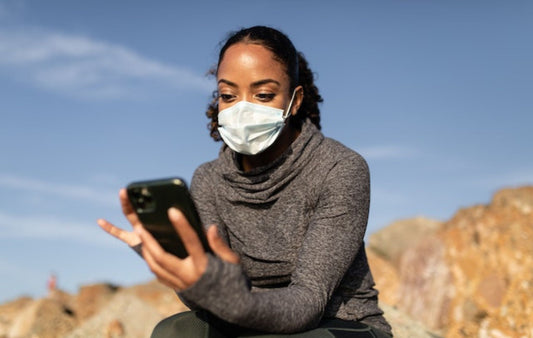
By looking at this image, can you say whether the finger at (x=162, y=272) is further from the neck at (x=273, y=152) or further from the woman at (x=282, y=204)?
the neck at (x=273, y=152)

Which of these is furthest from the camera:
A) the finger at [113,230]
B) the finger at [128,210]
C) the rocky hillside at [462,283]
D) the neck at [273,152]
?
the rocky hillside at [462,283]

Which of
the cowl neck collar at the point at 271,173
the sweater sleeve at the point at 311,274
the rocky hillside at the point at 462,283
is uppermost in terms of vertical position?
the cowl neck collar at the point at 271,173

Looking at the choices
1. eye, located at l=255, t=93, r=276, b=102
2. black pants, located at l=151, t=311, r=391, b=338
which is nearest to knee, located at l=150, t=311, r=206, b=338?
black pants, located at l=151, t=311, r=391, b=338

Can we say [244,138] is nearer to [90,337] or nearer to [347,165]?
[347,165]

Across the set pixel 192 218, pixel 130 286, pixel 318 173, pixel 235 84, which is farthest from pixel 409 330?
pixel 130 286

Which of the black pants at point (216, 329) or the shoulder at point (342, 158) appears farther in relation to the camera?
the shoulder at point (342, 158)

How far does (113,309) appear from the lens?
8797 millimetres

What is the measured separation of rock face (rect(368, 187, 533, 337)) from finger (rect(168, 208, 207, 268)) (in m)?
4.20

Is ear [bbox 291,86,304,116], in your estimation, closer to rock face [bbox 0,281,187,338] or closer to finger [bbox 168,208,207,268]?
finger [bbox 168,208,207,268]

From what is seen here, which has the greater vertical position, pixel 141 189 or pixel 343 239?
pixel 141 189

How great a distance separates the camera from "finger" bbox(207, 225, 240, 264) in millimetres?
2080

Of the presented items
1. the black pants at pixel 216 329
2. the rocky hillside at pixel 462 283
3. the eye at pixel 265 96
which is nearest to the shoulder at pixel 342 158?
the eye at pixel 265 96

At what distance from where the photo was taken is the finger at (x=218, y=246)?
2080 millimetres

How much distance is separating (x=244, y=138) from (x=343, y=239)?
71cm
